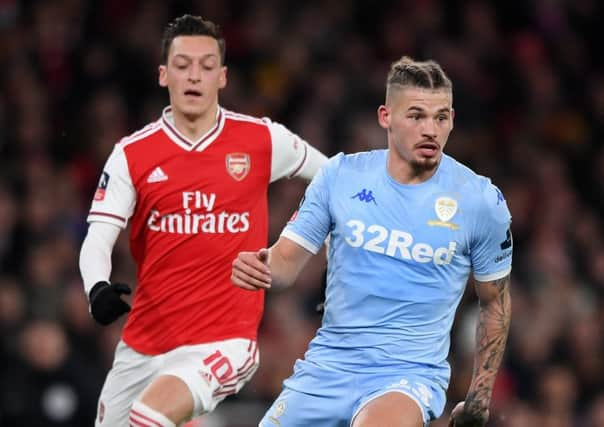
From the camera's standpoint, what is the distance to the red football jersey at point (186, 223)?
23.6 feet

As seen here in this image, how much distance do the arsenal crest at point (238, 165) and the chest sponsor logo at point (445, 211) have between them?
1.55m

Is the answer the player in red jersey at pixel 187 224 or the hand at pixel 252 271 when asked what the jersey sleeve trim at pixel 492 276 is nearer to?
the hand at pixel 252 271

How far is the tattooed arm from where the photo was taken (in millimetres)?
6160

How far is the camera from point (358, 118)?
508 inches

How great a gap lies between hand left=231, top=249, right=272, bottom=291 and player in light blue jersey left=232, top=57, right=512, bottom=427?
34 mm

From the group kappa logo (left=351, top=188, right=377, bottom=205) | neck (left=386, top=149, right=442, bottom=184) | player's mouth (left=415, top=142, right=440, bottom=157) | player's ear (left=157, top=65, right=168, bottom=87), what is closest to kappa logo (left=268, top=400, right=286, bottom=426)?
kappa logo (left=351, top=188, right=377, bottom=205)

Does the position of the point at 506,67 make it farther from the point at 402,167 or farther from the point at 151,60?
the point at 402,167

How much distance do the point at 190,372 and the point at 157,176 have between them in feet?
3.53

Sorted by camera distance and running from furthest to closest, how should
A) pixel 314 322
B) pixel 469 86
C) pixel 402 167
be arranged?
pixel 469 86 → pixel 314 322 → pixel 402 167

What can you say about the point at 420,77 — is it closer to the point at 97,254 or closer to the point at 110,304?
the point at 110,304

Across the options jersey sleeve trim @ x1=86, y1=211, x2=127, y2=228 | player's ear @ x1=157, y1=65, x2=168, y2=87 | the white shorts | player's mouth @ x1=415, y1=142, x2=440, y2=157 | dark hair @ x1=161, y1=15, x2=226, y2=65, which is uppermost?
dark hair @ x1=161, y1=15, x2=226, y2=65

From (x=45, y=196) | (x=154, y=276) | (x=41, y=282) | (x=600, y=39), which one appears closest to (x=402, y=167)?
(x=154, y=276)

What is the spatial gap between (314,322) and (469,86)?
3883 mm

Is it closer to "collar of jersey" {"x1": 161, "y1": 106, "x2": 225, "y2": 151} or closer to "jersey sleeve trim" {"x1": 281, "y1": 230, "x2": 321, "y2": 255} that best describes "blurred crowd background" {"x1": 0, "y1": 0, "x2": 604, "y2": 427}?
"collar of jersey" {"x1": 161, "y1": 106, "x2": 225, "y2": 151}
